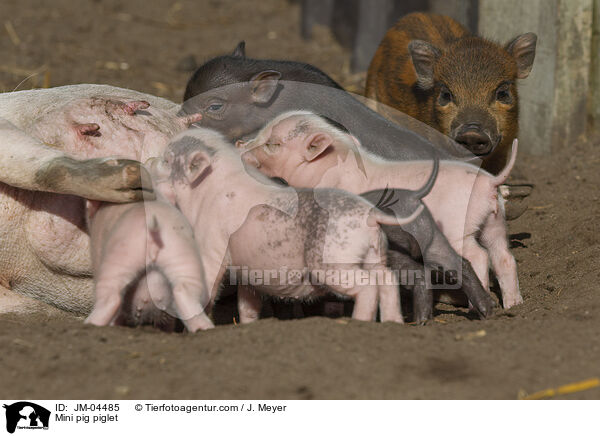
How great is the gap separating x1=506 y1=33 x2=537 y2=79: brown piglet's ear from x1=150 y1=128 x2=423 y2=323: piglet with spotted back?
7.99 feet

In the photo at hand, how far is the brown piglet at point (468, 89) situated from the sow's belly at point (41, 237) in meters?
2.11

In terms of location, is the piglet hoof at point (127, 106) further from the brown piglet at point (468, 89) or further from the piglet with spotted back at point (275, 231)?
the brown piglet at point (468, 89)

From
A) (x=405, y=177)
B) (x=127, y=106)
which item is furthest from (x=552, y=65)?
(x=127, y=106)

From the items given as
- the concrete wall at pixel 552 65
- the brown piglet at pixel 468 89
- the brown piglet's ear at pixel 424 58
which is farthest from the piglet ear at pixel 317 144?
the concrete wall at pixel 552 65

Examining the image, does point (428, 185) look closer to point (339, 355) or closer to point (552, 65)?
point (339, 355)

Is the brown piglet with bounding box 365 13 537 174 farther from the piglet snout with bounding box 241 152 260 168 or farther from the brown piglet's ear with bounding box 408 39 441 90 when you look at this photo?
the piglet snout with bounding box 241 152 260 168

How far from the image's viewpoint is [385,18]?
8.25 meters

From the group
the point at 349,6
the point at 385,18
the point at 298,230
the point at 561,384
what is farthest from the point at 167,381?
the point at 349,6

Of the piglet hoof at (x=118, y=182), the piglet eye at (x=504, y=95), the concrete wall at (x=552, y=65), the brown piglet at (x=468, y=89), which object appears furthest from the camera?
the concrete wall at (x=552, y=65)

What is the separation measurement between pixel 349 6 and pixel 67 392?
25.6 ft

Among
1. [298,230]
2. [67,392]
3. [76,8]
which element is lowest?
[76,8]

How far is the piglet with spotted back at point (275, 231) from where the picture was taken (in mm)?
3238

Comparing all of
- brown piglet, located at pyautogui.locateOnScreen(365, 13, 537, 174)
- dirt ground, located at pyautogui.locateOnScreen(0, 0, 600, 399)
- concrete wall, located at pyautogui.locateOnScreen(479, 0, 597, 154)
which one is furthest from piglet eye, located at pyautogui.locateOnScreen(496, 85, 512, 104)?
dirt ground, located at pyautogui.locateOnScreen(0, 0, 600, 399)
